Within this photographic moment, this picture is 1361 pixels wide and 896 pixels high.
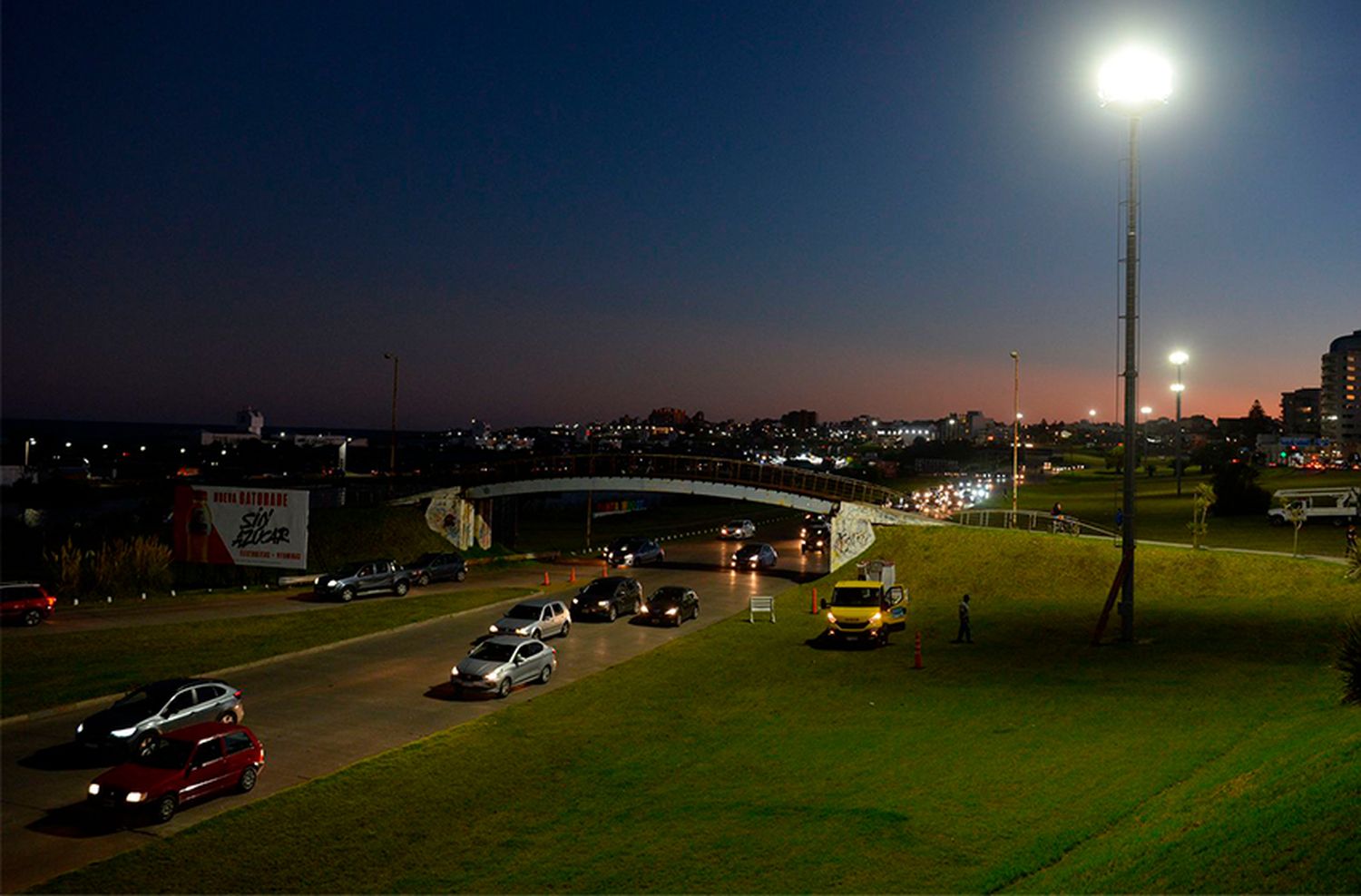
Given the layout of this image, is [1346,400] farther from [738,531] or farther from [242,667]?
[242,667]

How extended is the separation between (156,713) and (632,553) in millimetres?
34963

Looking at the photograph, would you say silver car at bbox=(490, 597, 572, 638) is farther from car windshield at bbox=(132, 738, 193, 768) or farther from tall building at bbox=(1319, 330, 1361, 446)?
tall building at bbox=(1319, 330, 1361, 446)

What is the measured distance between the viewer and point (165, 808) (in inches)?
584

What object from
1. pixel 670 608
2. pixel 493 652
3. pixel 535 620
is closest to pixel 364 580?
pixel 535 620

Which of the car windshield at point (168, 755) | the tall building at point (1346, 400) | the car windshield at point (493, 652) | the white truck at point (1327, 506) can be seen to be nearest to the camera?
the car windshield at point (168, 755)

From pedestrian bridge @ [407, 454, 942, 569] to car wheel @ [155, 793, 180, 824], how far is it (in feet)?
116

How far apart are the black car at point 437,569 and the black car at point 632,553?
8731mm

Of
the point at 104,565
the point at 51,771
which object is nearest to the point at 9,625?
the point at 104,565

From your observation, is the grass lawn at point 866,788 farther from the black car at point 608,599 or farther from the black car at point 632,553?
the black car at point 632,553

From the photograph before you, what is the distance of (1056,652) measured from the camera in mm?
25172

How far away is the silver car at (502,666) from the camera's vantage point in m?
23.4

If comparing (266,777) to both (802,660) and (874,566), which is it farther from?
(874,566)

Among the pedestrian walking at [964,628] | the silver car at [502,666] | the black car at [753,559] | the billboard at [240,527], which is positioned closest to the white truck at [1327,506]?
the black car at [753,559]

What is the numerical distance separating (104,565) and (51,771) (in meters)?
24.1
